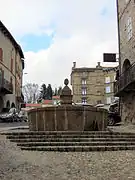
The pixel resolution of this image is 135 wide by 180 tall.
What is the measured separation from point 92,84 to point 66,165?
64047mm

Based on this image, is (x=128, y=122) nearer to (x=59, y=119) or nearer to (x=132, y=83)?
(x=132, y=83)

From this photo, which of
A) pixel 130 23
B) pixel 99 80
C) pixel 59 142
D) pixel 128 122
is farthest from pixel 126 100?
pixel 99 80

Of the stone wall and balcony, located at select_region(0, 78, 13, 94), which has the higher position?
balcony, located at select_region(0, 78, 13, 94)

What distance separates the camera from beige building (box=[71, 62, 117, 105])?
69625mm

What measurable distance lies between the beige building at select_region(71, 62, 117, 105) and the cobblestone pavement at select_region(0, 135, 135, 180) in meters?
60.8

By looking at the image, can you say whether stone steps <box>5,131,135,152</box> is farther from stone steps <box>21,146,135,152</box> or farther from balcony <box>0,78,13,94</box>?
balcony <box>0,78,13,94</box>

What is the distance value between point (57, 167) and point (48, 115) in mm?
6599

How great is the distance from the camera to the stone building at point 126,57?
74.0 ft

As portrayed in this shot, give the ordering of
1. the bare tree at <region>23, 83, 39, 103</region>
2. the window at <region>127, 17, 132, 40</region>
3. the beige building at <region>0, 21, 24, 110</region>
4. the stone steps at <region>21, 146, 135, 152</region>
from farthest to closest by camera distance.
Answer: the bare tree at <region>23, 83, 39, 103</region>
the beige building at <region>0, 21, 24, 110</region>
the window at <region>127, 17, 132, 40</region>
the stone steps at <region>21, 146, 135, 152</region>

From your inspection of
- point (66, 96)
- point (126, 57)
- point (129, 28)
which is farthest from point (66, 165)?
point (126, 57)

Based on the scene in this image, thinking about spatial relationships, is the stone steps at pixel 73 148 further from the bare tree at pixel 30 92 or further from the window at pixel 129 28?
the bare tree at pixel 30 92

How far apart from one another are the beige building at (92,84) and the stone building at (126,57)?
42710 millimetres

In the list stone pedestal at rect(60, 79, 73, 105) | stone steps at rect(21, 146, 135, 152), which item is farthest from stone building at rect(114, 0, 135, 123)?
stone steps at rect(21, 146, 135, 152)

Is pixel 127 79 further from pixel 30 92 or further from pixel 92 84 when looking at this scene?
pixel 30 92
